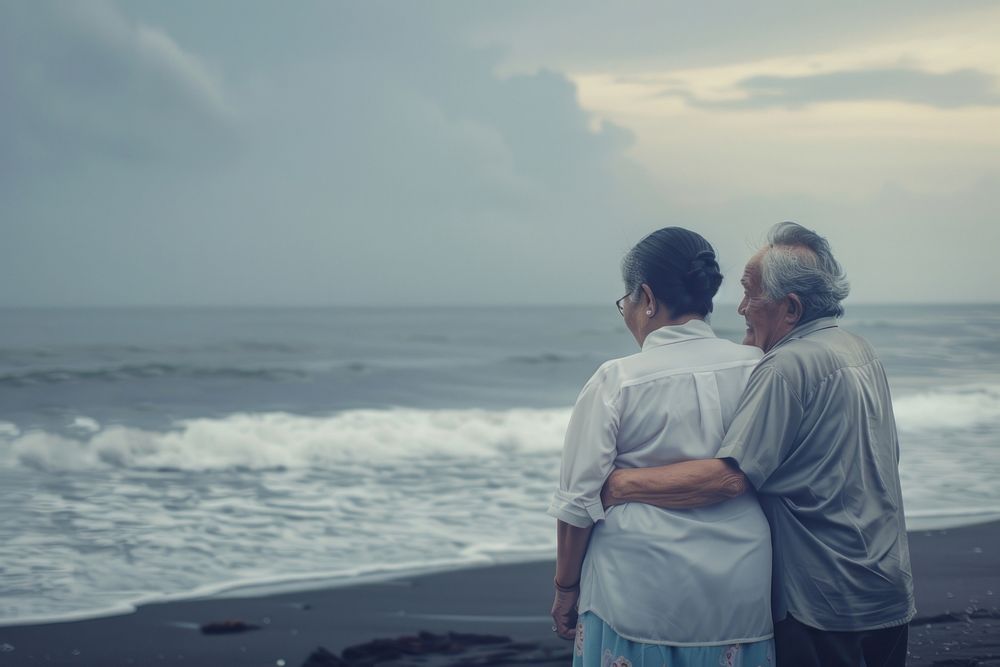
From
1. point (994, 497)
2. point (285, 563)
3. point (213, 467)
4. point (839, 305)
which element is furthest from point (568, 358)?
point (839, 305)

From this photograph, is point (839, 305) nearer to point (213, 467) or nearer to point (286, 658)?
point (286, 658)

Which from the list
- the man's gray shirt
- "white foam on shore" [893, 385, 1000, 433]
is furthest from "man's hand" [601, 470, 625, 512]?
"white foam on shore" [893, 385, 1000, 433]

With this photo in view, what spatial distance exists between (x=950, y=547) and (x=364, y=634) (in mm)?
3907

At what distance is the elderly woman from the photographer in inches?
77.0

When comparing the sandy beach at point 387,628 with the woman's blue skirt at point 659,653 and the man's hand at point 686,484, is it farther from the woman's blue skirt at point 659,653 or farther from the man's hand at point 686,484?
the man's hand at point 686,484

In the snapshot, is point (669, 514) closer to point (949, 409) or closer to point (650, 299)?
point (650, 299)

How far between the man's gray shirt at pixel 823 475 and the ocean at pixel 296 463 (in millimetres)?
4061

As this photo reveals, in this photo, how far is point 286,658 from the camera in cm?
445

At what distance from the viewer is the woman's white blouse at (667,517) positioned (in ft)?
6.41

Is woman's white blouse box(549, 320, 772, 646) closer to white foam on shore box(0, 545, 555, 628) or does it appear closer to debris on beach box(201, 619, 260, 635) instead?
debris on beach box(201, 619, 260, 635)

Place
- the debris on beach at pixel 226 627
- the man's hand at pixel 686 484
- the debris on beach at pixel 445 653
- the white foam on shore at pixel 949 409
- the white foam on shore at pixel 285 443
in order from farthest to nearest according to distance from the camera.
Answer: the white foam on shore at pixel 949 409 < the white foam on shore at pixel 285 443 < the debris on beach at pixel 226 627 < the debris on beach at pixel 445 653 < the man's hand at pixel 686 484

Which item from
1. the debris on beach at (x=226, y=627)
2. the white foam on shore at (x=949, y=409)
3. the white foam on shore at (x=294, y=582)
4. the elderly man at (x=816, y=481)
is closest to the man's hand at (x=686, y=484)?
the elderly man at (x=816, y=481)

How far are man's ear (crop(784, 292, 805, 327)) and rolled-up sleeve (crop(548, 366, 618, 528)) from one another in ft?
1.42

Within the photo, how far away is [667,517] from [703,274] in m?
0.51
